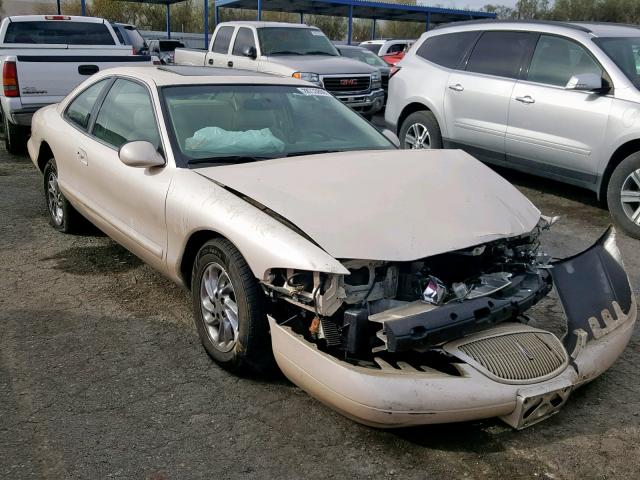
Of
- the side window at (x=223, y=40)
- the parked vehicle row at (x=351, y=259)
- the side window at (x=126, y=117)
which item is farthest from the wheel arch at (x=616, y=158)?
the side window at (x=223, y=40)

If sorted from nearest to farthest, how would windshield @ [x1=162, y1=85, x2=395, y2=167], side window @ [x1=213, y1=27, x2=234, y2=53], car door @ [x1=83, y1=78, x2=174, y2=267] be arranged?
1. car door @ [x1=83, y1=78, x2=174, y2=267]
2. windshield @ [x1=162, y1=85, x2=395, y2=167]
3. side window @ [x1=213, y1=27, x2=234, y2=53]

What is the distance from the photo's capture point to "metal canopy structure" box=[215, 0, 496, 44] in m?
26.7

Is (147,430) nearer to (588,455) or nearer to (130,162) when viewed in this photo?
(130,162)

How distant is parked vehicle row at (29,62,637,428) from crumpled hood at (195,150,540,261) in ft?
0.04

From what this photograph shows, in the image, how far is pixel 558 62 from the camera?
6750 millimetres

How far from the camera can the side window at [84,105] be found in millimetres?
5051

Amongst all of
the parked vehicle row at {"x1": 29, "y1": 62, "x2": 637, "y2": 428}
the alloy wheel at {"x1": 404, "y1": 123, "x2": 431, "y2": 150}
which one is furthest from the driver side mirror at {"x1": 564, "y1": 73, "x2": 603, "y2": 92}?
the parked vehicle row at {"x1": 29, "y1": 62, "x2": 637, "y2": 428}

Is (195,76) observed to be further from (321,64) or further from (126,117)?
(321,64)

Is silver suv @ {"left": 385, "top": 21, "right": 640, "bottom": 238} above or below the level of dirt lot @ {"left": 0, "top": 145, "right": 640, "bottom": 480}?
above

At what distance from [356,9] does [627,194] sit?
2613 cm

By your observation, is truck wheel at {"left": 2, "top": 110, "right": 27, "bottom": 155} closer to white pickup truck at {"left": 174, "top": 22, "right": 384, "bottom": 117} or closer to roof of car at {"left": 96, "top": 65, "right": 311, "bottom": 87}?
white pickup truck at {"left": 174, "top": 22, "right": 384, "bottom": 117}

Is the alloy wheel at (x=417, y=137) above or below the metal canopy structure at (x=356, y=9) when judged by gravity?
below

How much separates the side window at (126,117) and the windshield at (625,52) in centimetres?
447

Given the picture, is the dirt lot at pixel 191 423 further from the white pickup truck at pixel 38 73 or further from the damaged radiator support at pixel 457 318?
the white pickup truck at pixel 38 73
